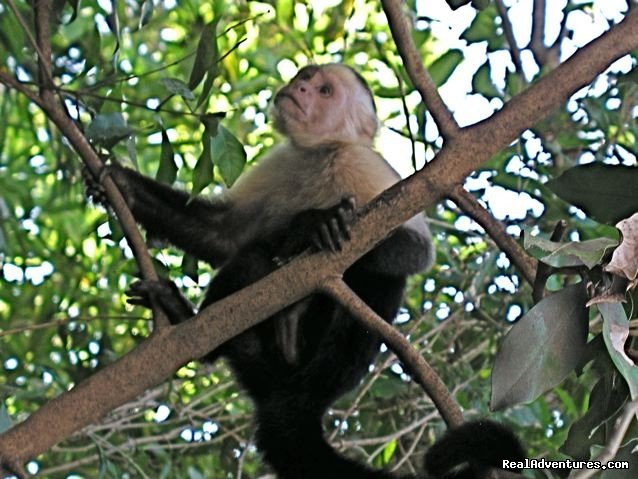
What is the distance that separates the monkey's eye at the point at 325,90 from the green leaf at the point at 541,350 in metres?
1.98

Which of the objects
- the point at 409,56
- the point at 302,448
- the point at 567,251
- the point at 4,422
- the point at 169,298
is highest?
the point at 169,298

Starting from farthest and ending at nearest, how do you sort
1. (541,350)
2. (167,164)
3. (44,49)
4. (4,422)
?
(167,164) → (44,49) → (4,422) → (541,350)

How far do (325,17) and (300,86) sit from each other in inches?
49.8

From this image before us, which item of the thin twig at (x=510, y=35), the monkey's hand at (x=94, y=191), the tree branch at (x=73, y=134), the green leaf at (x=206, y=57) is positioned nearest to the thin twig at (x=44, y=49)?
the tree branch at (x=73, y=134)

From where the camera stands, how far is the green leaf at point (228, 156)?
2408mm

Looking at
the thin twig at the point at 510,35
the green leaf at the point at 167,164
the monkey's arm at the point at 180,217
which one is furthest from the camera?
Result: the thin twig at the point at 510,35

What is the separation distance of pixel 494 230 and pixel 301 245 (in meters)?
0.81

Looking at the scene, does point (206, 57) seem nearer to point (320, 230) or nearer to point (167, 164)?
point (167, 164)

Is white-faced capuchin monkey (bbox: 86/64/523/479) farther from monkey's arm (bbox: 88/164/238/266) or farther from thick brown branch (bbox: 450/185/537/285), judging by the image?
thick brown branch (bbox: 450/185/537/285)

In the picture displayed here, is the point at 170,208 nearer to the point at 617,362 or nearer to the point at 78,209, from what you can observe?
the point at 78,209

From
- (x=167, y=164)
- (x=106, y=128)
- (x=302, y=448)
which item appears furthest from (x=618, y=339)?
(x=302, y=448)

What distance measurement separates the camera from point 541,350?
65.9 inches

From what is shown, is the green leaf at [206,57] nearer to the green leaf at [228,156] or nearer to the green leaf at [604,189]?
the green leaf at [228,156]

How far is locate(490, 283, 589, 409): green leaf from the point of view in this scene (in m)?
1.65
